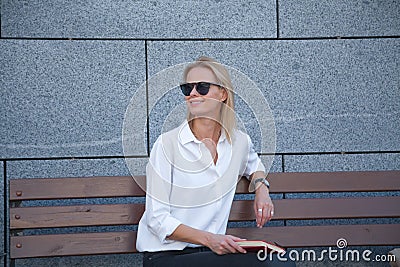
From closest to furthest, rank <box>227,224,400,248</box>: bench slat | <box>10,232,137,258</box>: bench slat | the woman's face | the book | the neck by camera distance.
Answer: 1. the book
2. the woman's face
3. the neck
4. <box>10,232,137,258</box>: bench slat
5. <box>227,224,400,248</box>: bench slat

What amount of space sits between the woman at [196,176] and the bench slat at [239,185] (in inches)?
14.3

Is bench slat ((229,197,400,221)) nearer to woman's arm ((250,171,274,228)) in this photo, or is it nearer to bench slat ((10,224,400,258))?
bench slat ((10,224,400,258))

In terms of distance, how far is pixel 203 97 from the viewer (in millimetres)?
4309

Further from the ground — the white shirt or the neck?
the neck

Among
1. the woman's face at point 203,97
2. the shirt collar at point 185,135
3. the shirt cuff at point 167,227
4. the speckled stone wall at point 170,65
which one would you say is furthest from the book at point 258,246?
the speckled stone wall at point 170,65

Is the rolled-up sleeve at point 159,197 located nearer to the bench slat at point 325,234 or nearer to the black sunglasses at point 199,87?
the black sunglasses at point 199,87

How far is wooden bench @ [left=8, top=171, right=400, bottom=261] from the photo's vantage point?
4.62 metres

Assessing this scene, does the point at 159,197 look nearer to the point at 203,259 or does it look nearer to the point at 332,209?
the point at 203,259

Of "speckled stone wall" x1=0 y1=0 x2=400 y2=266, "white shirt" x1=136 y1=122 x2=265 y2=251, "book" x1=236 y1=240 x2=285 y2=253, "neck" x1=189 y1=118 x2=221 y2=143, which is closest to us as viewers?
"book" x1=236 y1=240 x2=285 y2=253

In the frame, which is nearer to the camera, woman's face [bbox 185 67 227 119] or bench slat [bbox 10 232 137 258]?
woman's face [bbox 185 67 227 119]

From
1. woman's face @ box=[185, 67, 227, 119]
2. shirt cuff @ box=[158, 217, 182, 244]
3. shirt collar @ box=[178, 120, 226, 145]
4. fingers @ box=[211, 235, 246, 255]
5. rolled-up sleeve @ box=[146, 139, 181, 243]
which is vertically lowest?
fingers @ box=[211, 235, 246, 255]

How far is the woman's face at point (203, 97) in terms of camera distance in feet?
14.1

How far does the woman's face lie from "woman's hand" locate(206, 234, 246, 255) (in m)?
0.78

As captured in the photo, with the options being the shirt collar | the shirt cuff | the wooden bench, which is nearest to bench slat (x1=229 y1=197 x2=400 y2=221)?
the wooden bench
